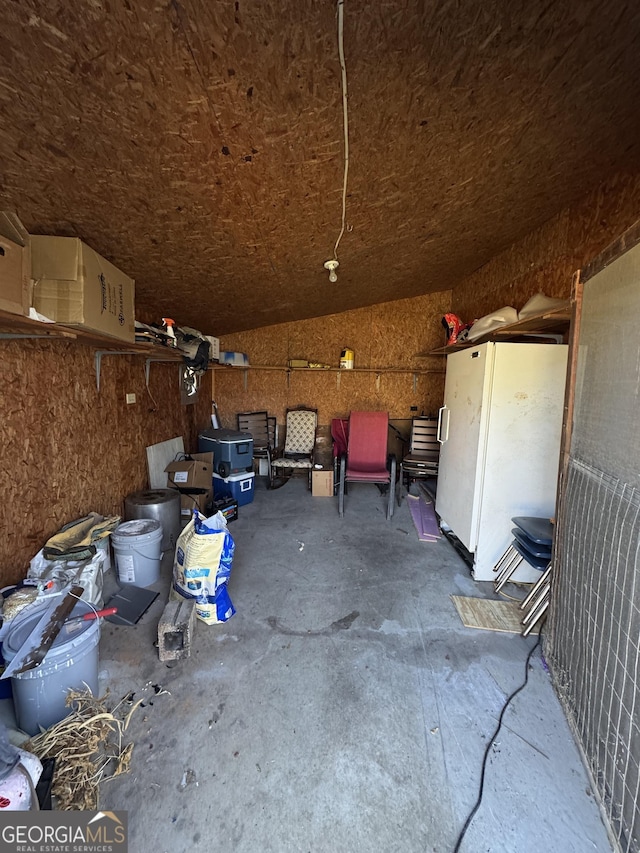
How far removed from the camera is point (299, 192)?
1.71 metres

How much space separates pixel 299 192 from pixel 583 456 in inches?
71.2

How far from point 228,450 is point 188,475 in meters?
0.54

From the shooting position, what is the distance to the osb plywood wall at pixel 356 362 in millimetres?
4750

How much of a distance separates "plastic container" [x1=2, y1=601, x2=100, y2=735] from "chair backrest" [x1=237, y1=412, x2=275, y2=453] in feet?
11.2

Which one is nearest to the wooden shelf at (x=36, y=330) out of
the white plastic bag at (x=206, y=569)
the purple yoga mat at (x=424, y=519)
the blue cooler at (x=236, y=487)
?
the white plastic bag at (x=206, y=569)

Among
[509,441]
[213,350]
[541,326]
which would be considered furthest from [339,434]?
[541,326]

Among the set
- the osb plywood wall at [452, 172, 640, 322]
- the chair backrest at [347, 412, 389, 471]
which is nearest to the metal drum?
the chair backrest at [347, 412, 389, 471]

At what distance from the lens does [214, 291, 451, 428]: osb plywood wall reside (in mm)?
4750

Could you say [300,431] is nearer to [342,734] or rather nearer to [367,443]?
[367,443]

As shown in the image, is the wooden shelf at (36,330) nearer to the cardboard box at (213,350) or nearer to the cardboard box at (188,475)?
the cardboard box at (188,475)

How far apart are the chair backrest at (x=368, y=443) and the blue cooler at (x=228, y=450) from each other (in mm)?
1171

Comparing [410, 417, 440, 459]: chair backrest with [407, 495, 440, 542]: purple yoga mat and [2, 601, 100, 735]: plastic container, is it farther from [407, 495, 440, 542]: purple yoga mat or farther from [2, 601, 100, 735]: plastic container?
[2, 601, 100, 735]: plastic container

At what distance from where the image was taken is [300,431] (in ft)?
15.6

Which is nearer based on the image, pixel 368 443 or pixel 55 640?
Result: pixel 55 640
